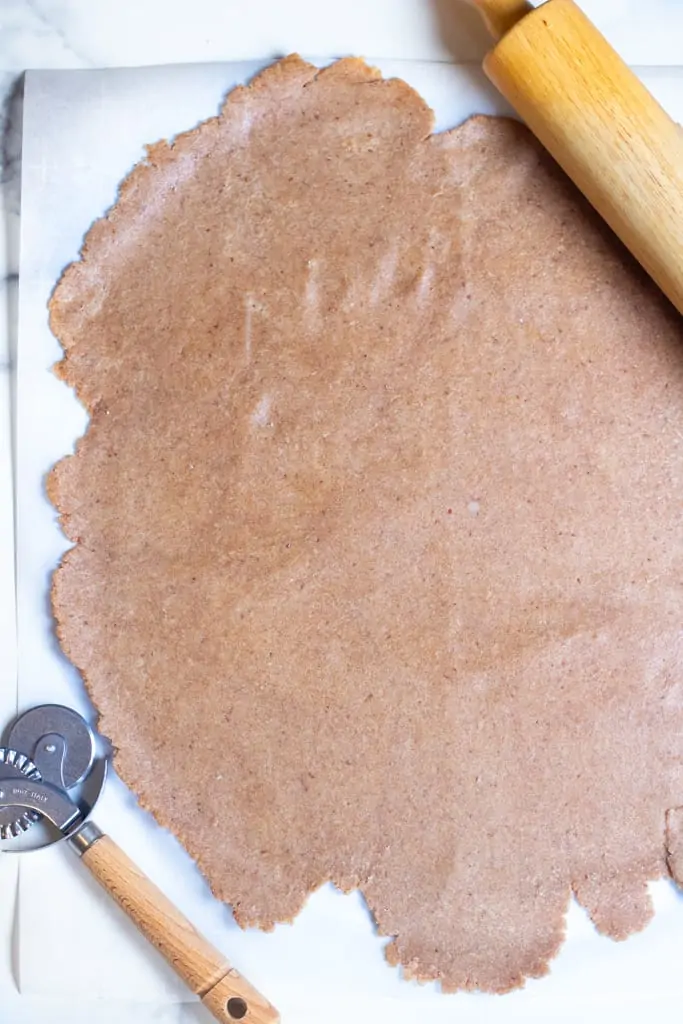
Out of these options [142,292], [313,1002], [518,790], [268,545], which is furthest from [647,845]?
[142,292]

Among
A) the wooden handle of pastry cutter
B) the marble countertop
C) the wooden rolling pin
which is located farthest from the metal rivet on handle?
the wooden rolling pin

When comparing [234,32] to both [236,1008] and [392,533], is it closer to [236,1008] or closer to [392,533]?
[392,533]

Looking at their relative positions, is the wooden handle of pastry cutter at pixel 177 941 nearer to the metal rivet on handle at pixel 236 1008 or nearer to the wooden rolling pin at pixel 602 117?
the metal rivet on handle at pixel 236 1008

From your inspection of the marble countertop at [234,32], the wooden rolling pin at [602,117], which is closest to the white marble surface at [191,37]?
the marble countertop at [234,32]

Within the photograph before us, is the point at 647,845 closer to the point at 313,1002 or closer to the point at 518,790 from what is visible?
the point at 518,790

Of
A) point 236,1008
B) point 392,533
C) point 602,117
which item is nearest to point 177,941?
point 236,1008

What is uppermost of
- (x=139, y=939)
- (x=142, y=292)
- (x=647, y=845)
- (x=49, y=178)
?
(x=49, y=178)

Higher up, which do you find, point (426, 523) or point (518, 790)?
point (426, 523)
